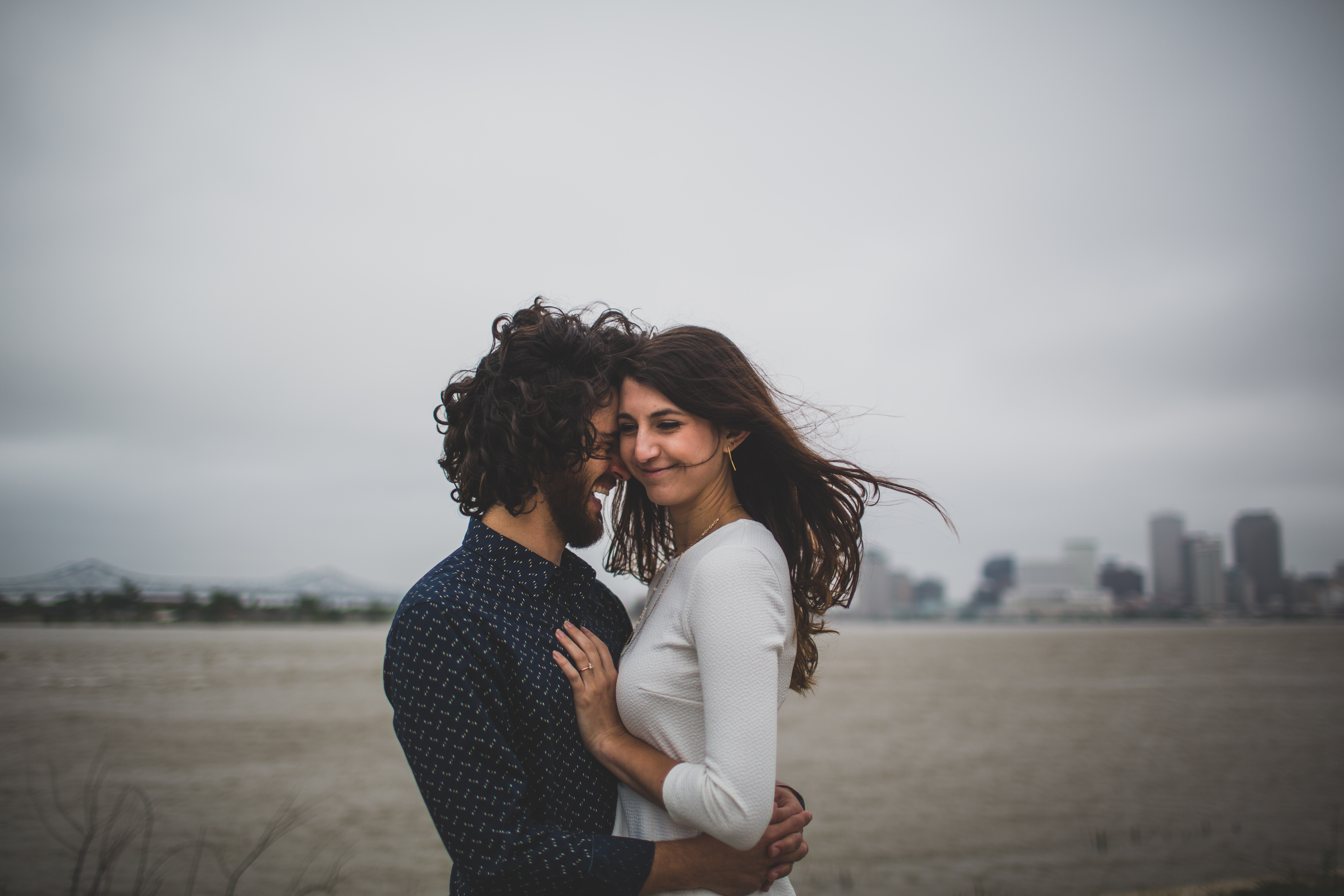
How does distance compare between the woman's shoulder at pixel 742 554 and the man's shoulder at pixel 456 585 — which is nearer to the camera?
the man's shoulder at pixel 456 585

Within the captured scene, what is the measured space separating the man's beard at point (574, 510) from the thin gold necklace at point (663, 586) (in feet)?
0.91

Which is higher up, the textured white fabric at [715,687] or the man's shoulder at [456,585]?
the man's shoulder at [456,585]

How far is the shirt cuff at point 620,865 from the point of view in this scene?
223cm

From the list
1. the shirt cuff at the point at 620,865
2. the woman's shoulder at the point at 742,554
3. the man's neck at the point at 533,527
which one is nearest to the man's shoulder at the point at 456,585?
the man's neck at the point at 533,527

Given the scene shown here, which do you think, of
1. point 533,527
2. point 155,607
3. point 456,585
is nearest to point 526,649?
point 456,585

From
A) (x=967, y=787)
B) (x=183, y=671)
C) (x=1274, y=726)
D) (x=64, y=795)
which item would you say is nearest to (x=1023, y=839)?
(x=967, y=787)

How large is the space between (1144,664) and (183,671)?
71.4m

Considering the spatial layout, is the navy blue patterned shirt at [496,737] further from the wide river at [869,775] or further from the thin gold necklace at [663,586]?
the wide river at [869,775]

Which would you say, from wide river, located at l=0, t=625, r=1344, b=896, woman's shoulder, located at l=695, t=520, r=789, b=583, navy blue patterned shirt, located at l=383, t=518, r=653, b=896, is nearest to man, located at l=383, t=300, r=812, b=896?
navy blue patterned shirt, located at l=383, t=518, r=653, b=896

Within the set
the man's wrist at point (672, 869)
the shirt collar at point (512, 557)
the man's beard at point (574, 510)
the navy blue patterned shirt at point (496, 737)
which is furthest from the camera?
the man's beard at point (574, 510)

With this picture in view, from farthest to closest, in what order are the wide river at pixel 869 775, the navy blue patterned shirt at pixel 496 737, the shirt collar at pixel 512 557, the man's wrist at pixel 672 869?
1. the wide river at pixel 869 775
2. the shirt collar at pixel 512 557
3. the man's wrist at pixel 672 869
4. the navy blue patterned shirt at pixel 496 737

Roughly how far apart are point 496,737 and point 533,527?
714 mm

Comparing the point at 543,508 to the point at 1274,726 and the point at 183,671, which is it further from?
the point at 183,671

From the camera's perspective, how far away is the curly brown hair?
8.12ft
